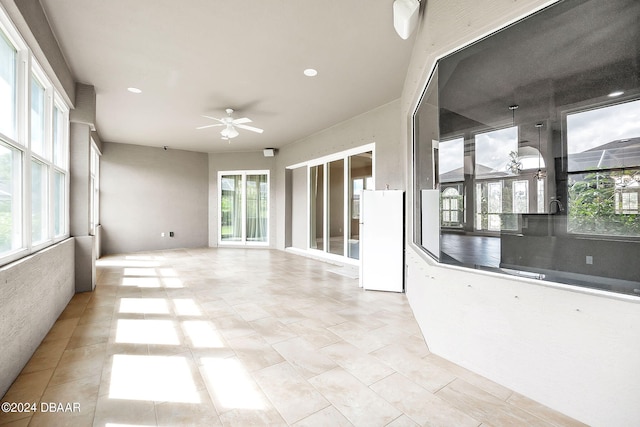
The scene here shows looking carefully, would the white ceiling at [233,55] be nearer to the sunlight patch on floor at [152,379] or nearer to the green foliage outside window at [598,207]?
the green foliage outside window at [598,207]


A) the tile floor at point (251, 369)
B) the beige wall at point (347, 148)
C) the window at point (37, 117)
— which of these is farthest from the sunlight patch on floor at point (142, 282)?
the beige wall at point (347, 148)

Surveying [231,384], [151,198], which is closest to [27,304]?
[231,384]

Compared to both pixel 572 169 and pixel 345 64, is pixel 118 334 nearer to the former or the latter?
pixel 345 64

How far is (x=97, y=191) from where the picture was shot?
7.69 m

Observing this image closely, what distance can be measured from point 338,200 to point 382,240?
2.35 meters

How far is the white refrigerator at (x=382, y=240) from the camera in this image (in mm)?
4316

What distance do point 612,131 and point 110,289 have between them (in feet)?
19.5

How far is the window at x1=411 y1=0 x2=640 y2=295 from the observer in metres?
1.86

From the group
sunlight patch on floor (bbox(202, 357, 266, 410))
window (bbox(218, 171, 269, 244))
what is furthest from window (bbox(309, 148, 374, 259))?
sunlight patch on floor (bbox(202, 357, 266, 410))

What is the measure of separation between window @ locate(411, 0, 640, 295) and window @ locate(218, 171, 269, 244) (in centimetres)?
642

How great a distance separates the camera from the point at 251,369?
224 cm

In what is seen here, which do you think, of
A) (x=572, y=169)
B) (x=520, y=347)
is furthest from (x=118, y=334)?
(x=572, y=169)

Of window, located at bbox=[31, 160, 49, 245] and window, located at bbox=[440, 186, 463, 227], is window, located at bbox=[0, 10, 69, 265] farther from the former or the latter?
window, located at bbox=[440, 186, 463, 227]

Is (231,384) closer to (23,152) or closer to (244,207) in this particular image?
(23,152)
